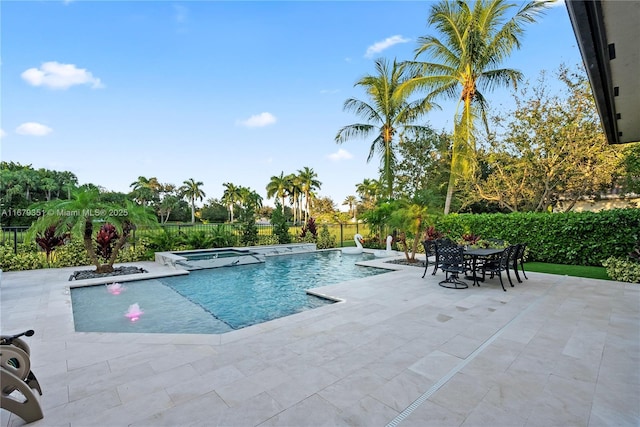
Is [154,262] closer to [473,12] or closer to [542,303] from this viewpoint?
[542,303]

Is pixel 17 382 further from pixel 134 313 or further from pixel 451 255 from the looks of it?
pixel 451 255

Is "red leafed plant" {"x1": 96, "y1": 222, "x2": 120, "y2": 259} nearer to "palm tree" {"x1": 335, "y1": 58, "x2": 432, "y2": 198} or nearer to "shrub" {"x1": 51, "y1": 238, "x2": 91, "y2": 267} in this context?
"shrub" {"x1": 51, "y1": 238, "x2": 91, "y2": 267}

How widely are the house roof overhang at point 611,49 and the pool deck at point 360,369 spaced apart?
283cm

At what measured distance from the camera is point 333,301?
18.5 feet

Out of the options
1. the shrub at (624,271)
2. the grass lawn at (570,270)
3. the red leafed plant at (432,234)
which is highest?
the red leafed plant at (432,234)

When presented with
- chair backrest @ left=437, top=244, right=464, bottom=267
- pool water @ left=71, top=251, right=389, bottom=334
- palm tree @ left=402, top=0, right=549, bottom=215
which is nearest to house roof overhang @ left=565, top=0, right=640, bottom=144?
chair backrest @ left=437, top=244, right=464, bottom=267

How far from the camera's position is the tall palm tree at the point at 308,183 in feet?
144

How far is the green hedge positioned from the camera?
809cm

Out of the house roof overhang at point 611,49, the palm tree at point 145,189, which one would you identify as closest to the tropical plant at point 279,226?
the house roof overhang at point 611,49

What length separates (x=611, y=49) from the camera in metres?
2.54

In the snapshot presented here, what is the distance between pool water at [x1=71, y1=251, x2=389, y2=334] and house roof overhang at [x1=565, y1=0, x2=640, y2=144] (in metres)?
4.90

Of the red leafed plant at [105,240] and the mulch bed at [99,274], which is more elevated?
the red leafed plant at [105,240]

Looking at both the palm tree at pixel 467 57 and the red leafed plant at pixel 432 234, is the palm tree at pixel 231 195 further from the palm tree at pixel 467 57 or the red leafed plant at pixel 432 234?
the red leafed plant at pixel 432 234

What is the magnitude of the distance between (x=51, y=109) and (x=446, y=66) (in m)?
16.0
